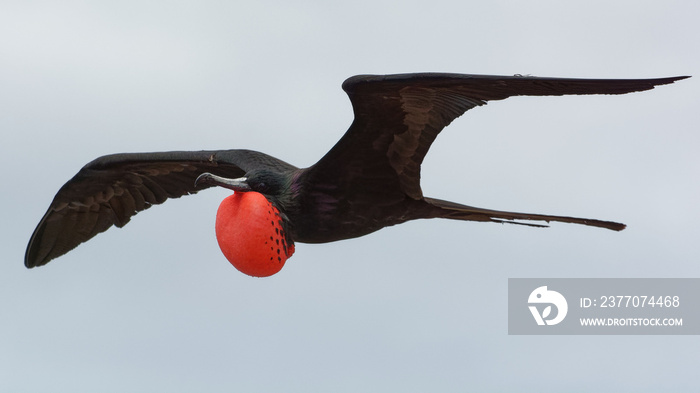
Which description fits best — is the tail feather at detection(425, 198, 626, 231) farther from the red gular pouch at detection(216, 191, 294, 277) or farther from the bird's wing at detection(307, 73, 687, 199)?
the red gular pouch at detection(216, 191, 294, 277)

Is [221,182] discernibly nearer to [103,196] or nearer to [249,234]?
[249,234]

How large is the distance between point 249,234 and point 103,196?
315 cm

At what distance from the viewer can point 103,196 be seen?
11672mm

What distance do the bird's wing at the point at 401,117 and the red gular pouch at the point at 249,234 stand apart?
65 centimetres

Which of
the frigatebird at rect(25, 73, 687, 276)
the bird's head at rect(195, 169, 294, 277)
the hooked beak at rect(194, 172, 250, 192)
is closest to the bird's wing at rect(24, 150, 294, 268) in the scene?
the frigatebird at rect(25, 73, 687, 276)

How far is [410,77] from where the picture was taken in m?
8.60

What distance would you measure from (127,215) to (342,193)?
3013mm

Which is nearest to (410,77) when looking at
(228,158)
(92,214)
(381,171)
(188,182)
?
(381,171)

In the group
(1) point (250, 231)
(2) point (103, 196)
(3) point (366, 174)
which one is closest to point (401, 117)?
(3) point (366, 174)

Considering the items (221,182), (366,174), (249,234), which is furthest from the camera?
(366,174)

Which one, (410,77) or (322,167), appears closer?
(410,77)

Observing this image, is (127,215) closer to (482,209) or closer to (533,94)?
(482,209)

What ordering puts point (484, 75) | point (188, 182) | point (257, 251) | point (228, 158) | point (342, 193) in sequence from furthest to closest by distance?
point (188, 182) → point (228, 158) → point (342, 193) → point (257, 251) → point (484, 75)

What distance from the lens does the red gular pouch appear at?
354 inches
